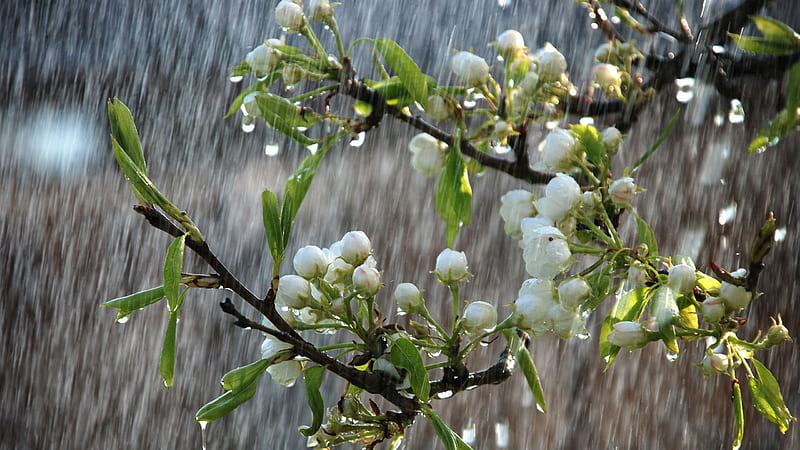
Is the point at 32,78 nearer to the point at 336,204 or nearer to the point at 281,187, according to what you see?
the point at 281,187

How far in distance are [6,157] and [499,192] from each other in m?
1.03

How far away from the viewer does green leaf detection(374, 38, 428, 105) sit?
0.46 m

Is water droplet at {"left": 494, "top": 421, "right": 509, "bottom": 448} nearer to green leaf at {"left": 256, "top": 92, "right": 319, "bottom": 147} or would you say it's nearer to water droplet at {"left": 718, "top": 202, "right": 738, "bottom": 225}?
water droplet at {"left": 718, "top": 202, "right": 738, "bottom": 225}

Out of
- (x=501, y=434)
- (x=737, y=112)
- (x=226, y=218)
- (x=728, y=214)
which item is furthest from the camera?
(x=226, y=218)

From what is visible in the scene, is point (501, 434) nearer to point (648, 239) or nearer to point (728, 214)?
point (728, 214)

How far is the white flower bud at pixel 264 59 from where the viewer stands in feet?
1.60

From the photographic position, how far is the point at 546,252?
Answer: 1.29 ft

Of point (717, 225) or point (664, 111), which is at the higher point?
point (664, 111)

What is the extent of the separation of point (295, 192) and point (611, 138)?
0.61ft

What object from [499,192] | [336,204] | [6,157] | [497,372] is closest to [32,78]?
[6,157]

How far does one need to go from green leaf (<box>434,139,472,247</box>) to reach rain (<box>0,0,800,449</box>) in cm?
73

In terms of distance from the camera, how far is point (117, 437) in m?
1.48

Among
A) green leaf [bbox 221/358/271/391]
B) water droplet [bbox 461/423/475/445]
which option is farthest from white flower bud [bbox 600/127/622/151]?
water droplet [bbox 461/423/475/445]

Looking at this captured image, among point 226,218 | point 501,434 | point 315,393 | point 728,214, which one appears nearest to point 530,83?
point 315,393
